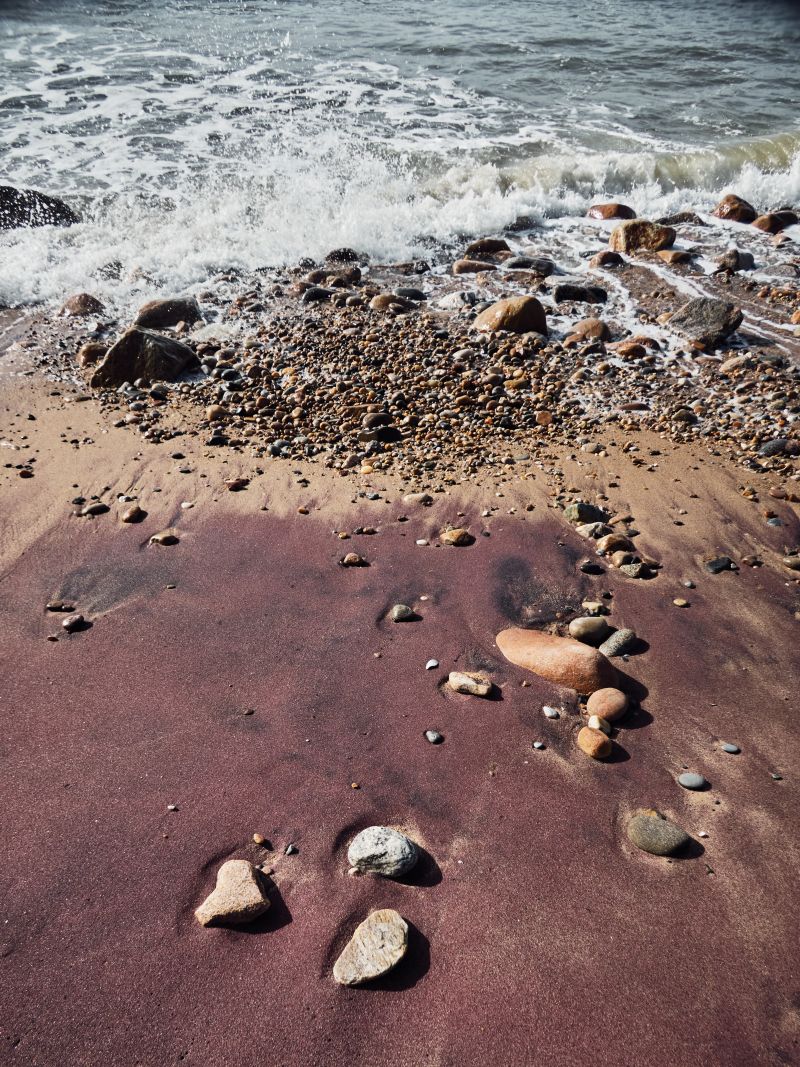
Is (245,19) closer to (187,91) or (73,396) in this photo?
(187,91)

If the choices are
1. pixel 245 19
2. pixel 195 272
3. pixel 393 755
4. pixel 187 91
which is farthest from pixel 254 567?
pixel 245 19

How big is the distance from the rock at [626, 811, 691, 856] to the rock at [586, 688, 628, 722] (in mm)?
453

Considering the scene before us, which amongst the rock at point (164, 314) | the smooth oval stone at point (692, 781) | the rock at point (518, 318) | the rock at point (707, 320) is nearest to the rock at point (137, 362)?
the rock at point (164, 314)

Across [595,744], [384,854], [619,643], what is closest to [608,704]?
[595,744]

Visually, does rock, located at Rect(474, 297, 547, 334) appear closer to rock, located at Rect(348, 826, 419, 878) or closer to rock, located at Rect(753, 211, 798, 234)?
rock, located at Rect(753, 211, 798, 234)

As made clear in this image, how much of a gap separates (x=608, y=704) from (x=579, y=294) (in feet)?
15.2

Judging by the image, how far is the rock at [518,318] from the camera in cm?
568

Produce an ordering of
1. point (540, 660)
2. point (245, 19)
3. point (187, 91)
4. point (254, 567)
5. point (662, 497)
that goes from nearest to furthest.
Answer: point (540, 660)
point (254, 567)
point (662, 497)
point (187, 91)
point (245, 19)

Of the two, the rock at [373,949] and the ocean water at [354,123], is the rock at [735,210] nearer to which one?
the ocean water at [354,123]

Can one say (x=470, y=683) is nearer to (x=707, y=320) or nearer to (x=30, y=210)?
(x=707, y=320)

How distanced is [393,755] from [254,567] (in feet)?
4.68

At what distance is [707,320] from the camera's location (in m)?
5.67

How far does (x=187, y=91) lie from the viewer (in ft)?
41.0

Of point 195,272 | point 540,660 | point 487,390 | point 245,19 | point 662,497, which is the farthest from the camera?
point 245,19
